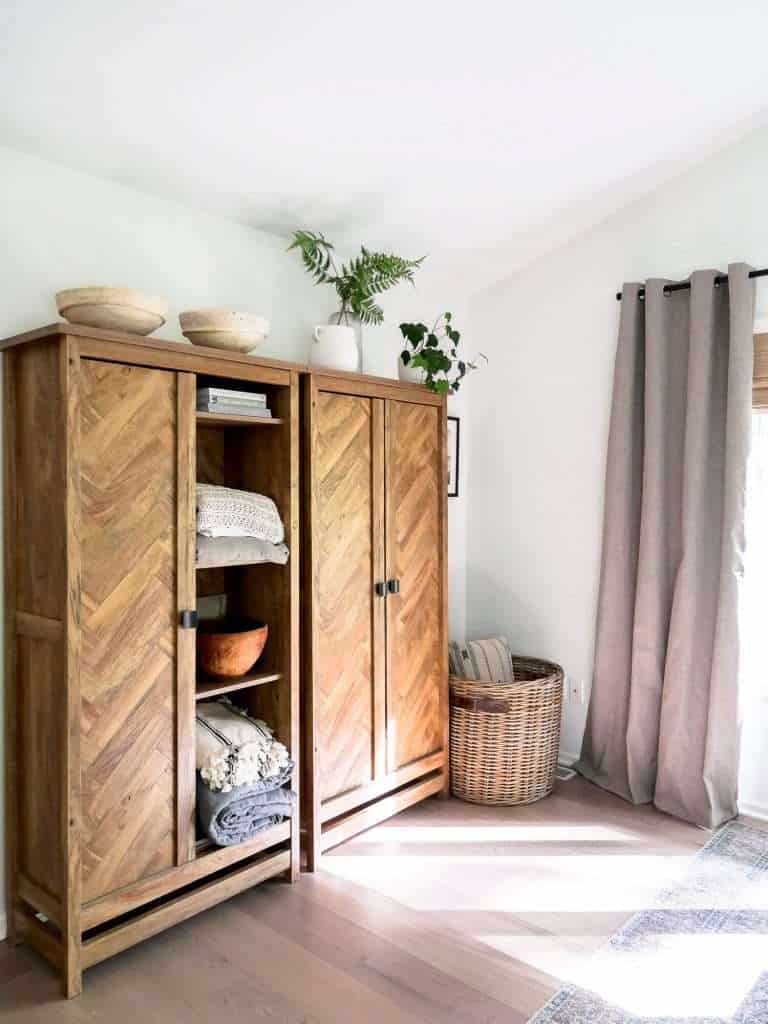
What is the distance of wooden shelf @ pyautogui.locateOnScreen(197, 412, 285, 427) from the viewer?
240 cm

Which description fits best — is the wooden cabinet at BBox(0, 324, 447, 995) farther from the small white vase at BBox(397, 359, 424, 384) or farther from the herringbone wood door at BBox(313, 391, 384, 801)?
the small white vase at BBox(397, 359, 424, 384)

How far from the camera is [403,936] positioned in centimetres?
230

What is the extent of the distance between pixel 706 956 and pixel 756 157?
2879mm

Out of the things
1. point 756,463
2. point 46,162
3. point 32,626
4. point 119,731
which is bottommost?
point 119,731

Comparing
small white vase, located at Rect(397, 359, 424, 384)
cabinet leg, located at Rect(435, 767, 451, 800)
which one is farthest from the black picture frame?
cabinet leg, located at Rect(435, 767, 451, 800)

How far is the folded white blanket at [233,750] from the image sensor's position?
2.38m

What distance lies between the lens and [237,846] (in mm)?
2443

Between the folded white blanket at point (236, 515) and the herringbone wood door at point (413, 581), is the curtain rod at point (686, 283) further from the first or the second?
the folded white blanket at point (236, 515)

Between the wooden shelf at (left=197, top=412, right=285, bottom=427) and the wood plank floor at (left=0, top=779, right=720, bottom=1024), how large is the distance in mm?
1548

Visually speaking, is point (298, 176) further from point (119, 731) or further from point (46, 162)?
point (119, 731)

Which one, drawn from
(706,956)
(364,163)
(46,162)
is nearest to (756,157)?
(364,163)

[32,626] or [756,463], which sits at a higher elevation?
[756,463]

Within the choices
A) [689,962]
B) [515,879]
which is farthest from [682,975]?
[515,879]

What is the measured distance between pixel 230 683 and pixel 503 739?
1296 millimetres
